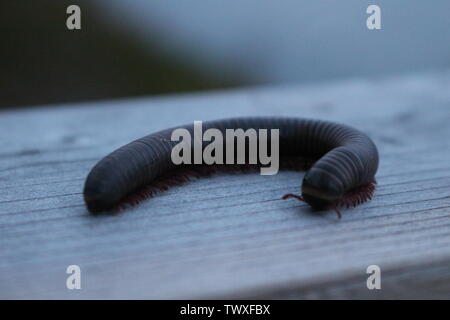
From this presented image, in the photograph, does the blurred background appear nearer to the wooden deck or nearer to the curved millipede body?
the wooden deck

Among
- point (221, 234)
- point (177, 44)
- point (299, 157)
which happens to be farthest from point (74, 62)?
point (221, 234)

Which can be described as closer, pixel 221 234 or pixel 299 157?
pixel 221 234

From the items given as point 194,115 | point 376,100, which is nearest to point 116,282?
point 194,115

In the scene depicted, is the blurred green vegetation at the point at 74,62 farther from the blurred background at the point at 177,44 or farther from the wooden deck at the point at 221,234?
the wooden deck at the point at 221,234

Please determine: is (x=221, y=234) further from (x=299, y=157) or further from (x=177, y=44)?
(x=177, y=44)

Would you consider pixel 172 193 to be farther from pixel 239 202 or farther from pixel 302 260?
pixel 302 260

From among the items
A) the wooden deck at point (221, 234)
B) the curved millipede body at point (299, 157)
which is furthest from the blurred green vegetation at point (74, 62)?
the curved millipede body at point (299, 157)
